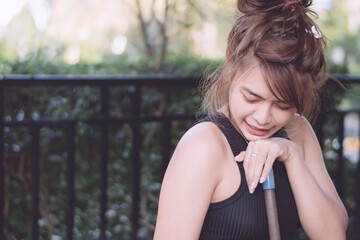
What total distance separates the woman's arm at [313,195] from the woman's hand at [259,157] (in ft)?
0.25

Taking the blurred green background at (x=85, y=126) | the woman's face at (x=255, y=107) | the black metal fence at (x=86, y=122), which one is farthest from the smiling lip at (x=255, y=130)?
the black metal fence at (x=86, y=122)

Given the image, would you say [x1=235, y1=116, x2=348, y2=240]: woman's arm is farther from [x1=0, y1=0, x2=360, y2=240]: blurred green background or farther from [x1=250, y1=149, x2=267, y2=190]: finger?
[x1=0, y1=0, x2=360, y2=240]: blurred green background

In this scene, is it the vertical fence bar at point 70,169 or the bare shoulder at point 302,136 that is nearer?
the bare shoulder at point 302,136

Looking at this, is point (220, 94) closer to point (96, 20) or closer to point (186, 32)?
point (186, 32)

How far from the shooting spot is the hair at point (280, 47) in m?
1.35

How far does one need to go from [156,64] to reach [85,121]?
132 cm

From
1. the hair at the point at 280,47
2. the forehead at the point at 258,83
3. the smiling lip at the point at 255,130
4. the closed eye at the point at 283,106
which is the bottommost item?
the smiling lip at the point at 255,130

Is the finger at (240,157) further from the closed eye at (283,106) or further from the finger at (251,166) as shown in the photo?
the closed eye at (283,106)

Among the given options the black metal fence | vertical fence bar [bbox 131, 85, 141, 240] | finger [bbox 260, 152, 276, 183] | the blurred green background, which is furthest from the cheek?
vertical fence bar [bbox 131, 85, 141, 240]

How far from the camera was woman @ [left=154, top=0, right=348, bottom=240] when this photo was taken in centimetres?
133

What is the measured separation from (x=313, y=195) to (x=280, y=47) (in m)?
0.51

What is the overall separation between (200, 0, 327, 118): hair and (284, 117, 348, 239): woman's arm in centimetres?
21

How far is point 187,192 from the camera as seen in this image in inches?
51.8

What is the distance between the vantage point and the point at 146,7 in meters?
4.80
